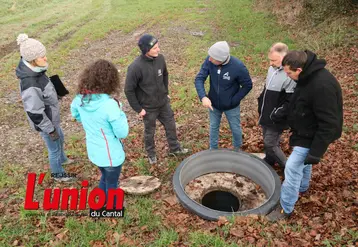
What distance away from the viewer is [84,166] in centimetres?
551

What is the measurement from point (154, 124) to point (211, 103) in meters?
1.06

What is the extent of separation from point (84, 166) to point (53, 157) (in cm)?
79

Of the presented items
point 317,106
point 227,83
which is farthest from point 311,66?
point 227,83

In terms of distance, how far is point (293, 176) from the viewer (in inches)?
147

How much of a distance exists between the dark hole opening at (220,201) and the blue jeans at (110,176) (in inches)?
71.1

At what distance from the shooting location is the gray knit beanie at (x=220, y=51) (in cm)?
430

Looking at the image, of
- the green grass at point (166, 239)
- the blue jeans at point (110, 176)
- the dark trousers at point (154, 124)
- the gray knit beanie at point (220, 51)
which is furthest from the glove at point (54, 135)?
the gray knit beanie at point (220, 51)

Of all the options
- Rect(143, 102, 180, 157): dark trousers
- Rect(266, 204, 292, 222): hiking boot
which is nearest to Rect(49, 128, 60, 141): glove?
Rect(143, 102, 180, 157): dark trousers

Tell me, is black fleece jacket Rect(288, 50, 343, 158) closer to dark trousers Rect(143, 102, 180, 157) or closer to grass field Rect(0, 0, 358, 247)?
grass field Rect(0, 0, 358, 247)

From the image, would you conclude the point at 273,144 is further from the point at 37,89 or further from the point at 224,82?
the point at 37,89

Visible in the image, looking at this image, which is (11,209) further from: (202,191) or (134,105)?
(202,191)

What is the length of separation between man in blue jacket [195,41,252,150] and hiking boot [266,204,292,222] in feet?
4.86

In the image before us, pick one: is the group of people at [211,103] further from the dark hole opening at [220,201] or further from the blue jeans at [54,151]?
the dark hole opening at [220,201]

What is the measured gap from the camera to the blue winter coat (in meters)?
3.39
